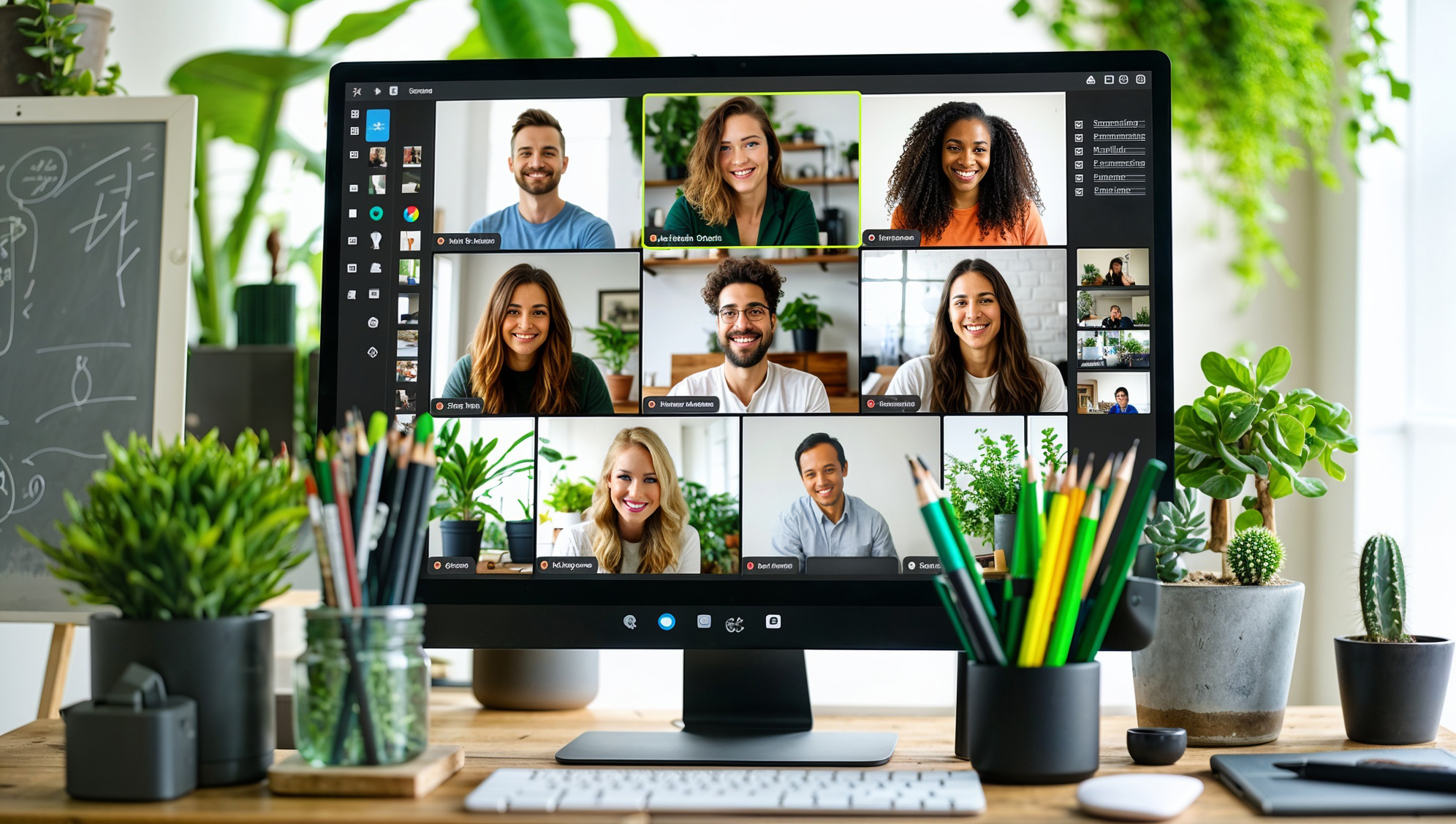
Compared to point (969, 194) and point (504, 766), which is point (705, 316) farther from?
point (504, 766)

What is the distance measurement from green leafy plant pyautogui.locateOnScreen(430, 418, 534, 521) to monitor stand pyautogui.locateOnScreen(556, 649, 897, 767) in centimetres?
22

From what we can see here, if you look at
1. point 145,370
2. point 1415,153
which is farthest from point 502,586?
point 1415,153

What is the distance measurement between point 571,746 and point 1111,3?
1895 millimetres

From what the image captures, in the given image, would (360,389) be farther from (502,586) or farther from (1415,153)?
(1415,153)

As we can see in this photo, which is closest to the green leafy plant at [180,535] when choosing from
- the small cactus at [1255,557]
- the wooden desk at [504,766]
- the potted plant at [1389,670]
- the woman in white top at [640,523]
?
the wooden desk at [504,766]

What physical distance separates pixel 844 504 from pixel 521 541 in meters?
0.28

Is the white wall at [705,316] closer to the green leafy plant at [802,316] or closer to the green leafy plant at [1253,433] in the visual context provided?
the green leafy plant at [802,316]

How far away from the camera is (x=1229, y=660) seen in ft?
2.86

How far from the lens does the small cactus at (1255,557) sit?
89 centimetres

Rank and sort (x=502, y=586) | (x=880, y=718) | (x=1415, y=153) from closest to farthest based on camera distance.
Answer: (x=502, y=586), (x=880, y=718), (x=1415, y=153)

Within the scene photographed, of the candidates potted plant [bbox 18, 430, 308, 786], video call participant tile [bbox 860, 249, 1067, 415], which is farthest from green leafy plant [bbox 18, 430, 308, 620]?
video call participant tile [bbox 860, 249, 1067, 415]

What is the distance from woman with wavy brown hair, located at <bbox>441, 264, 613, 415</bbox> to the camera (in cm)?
89

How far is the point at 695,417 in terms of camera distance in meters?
0.88

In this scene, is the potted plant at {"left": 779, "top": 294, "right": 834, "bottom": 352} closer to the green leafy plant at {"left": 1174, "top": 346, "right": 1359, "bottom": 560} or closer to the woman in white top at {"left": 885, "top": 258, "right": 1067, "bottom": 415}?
the woman in white top at {"left": 885, "top": 258, "right": 1067, "bottom": 415}
